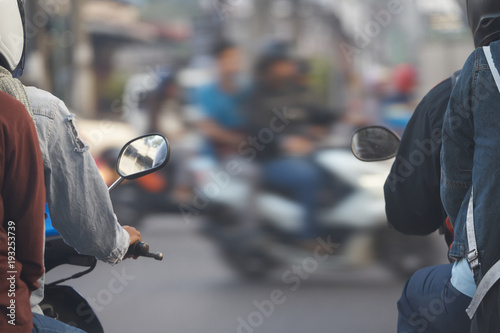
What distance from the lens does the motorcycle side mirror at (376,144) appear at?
1.92m

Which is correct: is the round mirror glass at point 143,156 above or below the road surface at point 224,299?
above

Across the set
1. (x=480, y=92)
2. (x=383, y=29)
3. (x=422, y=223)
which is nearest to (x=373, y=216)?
(x=383, y=29)

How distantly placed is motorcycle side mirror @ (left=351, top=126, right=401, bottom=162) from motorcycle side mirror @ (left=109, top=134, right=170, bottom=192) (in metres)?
0.50

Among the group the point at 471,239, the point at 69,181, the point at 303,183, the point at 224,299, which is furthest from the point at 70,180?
the point at 303,183

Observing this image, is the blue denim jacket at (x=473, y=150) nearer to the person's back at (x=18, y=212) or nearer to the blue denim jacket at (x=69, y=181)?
the blue denim jacket at (x=69, y=181)

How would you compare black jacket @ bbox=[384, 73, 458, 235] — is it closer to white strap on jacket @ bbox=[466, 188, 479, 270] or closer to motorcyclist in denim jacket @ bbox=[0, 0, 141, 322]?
white strap on jacket @ bbox=[466, 188, 479, 270]

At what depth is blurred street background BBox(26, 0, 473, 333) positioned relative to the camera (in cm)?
491

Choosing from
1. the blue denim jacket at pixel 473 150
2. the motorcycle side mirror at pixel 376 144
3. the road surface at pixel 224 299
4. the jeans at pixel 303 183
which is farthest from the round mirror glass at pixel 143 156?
the jeans at pixel 303 183

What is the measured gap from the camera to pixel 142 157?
176cm

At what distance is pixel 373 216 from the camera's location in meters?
5.05

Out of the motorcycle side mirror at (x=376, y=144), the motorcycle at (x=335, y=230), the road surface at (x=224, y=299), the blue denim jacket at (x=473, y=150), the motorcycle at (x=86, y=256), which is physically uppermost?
the blue denim jacket at (x=473, y=150)

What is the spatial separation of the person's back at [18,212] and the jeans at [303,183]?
12.6 ft

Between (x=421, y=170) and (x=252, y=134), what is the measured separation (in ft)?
13.8

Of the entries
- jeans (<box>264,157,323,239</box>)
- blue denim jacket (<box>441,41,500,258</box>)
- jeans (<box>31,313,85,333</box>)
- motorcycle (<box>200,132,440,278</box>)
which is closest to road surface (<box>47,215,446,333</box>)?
motorcycle (<box>200,132,440,278</box>)
